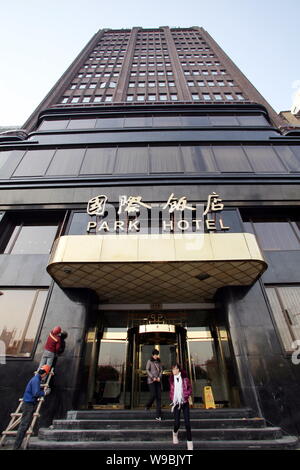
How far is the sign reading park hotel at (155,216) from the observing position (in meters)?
10.2

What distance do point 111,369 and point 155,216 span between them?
24.2ft

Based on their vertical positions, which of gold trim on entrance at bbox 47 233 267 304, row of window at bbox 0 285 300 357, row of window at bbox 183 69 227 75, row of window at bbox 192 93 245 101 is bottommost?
row of window at bbox 0 285 300 357

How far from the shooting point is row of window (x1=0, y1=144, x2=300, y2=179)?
13773 millimetres

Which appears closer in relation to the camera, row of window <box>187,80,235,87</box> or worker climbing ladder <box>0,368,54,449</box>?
worker climbing ladder <box>0,368,54,449</box>

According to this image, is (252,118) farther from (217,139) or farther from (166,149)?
(166,149)

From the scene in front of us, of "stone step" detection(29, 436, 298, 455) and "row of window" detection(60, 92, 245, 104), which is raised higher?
"row of window" detection(60, 92, 245, 104)

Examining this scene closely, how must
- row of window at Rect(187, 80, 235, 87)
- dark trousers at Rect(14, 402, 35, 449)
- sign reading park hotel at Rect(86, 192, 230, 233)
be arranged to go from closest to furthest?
dark trousers at Rect(14, 402, 35, 449) < sign reading park hotel at Rect(86, 192, 230, 233) < row of window at Rect(187, 80, 235, 87)

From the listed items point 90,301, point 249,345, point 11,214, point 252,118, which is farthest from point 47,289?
point 252,118

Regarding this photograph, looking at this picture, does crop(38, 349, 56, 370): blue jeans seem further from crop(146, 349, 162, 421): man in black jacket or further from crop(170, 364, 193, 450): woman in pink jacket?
crop(170, 364, 193, 450): woman in pink jacket

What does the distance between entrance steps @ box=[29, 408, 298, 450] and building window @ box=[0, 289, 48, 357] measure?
3234 mm

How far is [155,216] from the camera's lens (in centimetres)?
1134

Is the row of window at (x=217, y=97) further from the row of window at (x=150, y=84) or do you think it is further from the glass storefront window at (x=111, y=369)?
the glass storefront window at (x=111, y=369)

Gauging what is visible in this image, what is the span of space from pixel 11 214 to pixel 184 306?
35.1ft

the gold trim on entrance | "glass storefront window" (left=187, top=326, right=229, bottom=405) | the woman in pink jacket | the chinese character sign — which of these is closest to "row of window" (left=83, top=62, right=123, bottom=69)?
the chinese character sign
